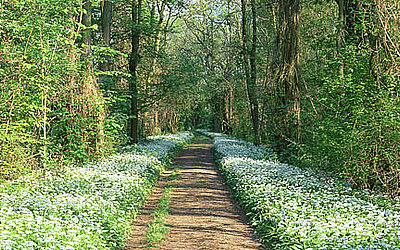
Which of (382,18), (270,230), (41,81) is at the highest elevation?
(382,18)

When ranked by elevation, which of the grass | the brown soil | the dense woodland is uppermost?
the dense woodland

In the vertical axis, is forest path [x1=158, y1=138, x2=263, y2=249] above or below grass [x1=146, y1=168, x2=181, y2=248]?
below

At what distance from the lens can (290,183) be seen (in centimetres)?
1088

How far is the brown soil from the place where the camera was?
743 centimetres

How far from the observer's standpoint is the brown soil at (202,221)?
7.43m

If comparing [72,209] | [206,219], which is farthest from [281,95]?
[72,209]

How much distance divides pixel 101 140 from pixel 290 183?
24.8ft

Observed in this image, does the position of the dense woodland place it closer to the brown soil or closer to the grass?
the brown soil

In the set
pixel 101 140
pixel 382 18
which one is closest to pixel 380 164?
pixel 382 18

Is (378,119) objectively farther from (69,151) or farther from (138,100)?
(138,100)

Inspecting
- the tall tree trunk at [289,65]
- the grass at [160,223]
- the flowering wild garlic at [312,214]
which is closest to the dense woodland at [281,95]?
the tall tree trunk at [289,65]

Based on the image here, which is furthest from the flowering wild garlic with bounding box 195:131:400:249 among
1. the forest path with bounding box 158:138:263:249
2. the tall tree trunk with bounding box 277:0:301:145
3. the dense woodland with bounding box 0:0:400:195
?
the tall tree trunk with bounding box 277:0:301:145

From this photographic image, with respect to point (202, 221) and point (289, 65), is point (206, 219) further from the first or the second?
point (289, 65)

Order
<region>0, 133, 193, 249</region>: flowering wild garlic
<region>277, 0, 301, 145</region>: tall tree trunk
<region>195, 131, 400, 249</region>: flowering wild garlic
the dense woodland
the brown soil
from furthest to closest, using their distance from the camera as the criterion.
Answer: <region>277, 0, 301, 145</region>: tall tree trunk, the dense woodland, the brown soil, <region>195, 131, 400, 249</region>: flowering wild garlic, <region>0, 133, 193, 249</region>: flowering wild garlic
